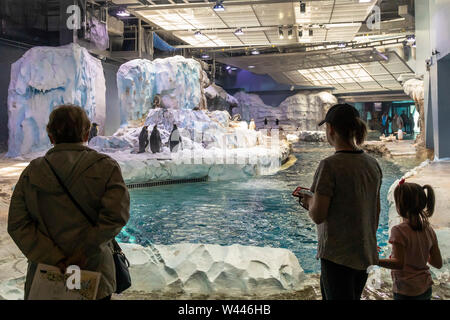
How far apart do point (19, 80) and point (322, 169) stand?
12952 mm

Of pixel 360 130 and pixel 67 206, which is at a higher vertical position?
pixel 360 130

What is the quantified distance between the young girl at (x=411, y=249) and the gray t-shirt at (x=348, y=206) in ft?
0.53

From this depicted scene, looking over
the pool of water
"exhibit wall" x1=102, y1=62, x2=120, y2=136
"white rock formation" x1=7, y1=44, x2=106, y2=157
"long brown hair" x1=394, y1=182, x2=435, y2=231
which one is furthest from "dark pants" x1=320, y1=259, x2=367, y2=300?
"exhibit wall" x1=102, y1=62, x2=120, y2=136

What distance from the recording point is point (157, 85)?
16391 millimetres

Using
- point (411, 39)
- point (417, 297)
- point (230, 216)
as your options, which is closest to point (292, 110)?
point (411, 39)

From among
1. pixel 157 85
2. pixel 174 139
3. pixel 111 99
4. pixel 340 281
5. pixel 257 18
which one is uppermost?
pixel 257 18

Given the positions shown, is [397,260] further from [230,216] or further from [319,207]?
[230,216]

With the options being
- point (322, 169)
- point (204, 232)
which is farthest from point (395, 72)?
point (322, 169)

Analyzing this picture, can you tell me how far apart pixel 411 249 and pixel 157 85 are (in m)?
15.4

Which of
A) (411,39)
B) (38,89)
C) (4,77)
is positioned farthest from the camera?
(411,39)

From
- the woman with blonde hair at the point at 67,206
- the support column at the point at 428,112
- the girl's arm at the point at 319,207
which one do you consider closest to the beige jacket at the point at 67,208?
the woman with blonde hair at the point at 67,206

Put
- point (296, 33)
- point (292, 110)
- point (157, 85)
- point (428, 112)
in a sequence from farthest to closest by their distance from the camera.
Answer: point (292, 110) < point (157, 85) < point (296, 33) < point (428, 112)

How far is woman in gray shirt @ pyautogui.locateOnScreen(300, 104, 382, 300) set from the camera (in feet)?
5.44
